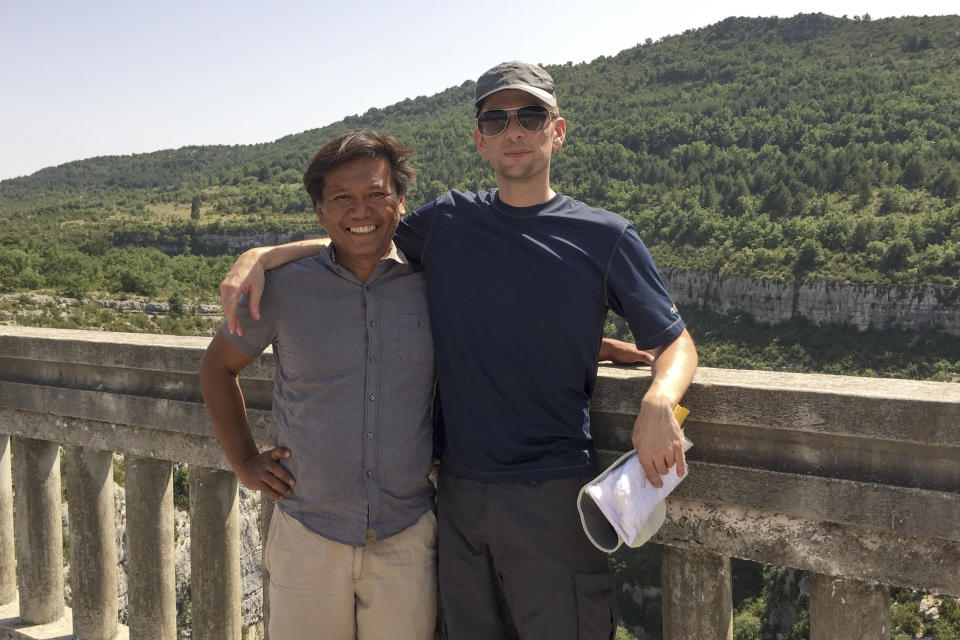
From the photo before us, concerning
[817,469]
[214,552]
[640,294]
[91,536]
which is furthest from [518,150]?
[91,536]

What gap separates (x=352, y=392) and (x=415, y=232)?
1.63ft

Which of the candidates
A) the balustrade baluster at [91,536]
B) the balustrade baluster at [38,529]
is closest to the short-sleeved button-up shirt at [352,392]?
the balustrade baluster at [91,536]

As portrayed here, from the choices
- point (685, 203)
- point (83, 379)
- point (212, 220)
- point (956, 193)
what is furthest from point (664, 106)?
point (83, 379)

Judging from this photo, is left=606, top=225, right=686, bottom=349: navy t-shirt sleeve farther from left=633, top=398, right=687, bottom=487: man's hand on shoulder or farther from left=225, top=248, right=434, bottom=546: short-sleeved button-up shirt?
left=225, top=248, right=434, bottom=546: short-sleeved button-up shirt

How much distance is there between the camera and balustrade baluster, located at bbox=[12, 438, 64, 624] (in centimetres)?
312

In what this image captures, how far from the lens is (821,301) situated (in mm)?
67812

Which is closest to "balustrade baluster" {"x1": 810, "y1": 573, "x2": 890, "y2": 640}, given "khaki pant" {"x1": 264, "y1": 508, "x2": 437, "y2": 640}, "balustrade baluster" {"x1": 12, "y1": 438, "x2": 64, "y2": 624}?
"khaki pant" {"x1": 264, "y1": 508, "x2": 437, "y2": 640}

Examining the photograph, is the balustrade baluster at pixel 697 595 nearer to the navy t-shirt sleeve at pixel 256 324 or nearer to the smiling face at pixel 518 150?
the smiling face at pixel 518 150

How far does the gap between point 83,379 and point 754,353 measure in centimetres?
6552

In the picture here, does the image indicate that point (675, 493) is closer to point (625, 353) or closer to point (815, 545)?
point (815, 545)

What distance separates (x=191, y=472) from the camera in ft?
9.11

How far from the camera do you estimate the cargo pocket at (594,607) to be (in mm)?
2037

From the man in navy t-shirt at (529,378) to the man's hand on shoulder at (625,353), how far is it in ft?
0.84

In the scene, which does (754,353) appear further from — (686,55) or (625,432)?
(686,55)
